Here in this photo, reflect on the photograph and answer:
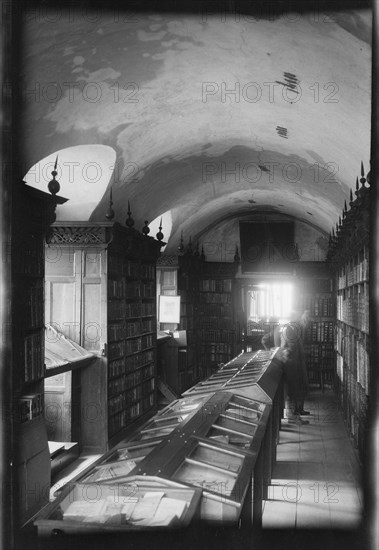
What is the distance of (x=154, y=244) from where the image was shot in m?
9.67

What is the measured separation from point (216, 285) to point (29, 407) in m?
9.49

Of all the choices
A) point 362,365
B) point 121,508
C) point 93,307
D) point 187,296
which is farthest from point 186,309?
point 121,508

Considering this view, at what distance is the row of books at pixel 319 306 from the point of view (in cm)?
1290

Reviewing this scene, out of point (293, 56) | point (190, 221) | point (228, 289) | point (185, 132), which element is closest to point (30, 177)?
point (185, 132)

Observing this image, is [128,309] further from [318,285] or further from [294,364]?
[318,285]

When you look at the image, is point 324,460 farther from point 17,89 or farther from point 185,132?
point 17,89

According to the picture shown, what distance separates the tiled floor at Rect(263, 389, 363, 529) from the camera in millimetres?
4859

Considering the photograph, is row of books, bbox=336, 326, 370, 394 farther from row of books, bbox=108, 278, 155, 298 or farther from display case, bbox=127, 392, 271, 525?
row of books, bbox=108, 278, 155, 298

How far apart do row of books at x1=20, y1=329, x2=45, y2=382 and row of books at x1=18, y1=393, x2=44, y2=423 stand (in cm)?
16

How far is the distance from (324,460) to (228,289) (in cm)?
750

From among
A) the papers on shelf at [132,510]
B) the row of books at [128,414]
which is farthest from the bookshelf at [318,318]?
the papers on shelf at [132,510]

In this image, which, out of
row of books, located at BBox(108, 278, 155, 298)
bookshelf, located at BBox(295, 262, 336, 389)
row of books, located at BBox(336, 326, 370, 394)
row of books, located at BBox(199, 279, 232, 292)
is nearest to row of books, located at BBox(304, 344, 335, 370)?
bookshelf, located at BBox(295, 262, 336, 389)

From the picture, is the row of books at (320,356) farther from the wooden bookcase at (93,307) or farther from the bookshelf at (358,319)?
the wooden bookcase at (93,307)

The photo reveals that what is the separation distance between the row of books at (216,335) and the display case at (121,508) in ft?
36.6
